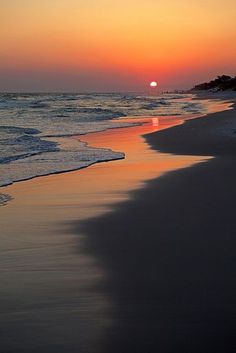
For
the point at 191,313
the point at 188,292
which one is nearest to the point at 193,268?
the point at 188,292

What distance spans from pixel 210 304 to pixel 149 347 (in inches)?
31.1

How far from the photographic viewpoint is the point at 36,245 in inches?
219

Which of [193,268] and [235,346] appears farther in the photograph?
[193,268]

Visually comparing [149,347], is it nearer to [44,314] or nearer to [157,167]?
[44,314]

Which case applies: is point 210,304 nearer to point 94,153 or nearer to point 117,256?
point 117,256

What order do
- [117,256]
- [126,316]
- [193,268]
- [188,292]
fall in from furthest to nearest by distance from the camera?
1. [117,256]
2. [193,268]
3. [188,292]
4. [126,316]

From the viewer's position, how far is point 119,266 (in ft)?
16.1

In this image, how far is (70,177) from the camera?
408 inches

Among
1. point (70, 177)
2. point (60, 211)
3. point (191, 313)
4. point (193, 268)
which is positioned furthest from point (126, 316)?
point (70, 177)

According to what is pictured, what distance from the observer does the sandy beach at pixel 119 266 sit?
3545 mm

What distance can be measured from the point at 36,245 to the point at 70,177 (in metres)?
4.86

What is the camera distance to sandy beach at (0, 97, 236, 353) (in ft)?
11.6

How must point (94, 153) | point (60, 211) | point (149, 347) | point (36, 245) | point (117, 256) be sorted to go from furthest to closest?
point (94, 153) < point (60, 211) < point (36, 245) < point (117, 256) < point (149, 347)

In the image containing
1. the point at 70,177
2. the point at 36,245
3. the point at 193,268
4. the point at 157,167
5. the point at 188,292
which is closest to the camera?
the point at 188,292
